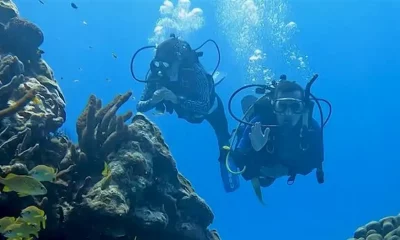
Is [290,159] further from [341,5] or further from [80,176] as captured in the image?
[341,5]

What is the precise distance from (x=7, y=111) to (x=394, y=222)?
611 centimetres

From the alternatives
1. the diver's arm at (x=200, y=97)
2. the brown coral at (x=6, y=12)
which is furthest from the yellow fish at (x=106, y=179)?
the brown coral at (x=6, y=12)

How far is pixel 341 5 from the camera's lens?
209ft

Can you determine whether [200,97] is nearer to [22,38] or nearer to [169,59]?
[169,59]

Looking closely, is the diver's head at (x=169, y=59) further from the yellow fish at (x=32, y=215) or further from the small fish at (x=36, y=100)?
the yellow fish at (x=32, y=215)

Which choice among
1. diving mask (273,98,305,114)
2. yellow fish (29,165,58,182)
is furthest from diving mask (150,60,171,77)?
yellow fish (29,165,58,182)

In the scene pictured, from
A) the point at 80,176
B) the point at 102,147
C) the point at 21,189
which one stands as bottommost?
the point at 21,189

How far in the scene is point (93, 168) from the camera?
632 centimetres

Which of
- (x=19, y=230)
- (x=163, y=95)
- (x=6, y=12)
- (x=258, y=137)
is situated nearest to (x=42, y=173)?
(x=19, y=230)

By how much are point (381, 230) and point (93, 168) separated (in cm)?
471

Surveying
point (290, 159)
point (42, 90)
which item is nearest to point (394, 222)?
point (290, 159)

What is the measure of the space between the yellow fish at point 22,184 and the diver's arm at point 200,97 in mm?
5211

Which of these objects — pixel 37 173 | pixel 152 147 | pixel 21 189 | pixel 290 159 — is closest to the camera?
pixel 21 189

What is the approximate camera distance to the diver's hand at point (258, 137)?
24.1 ft
